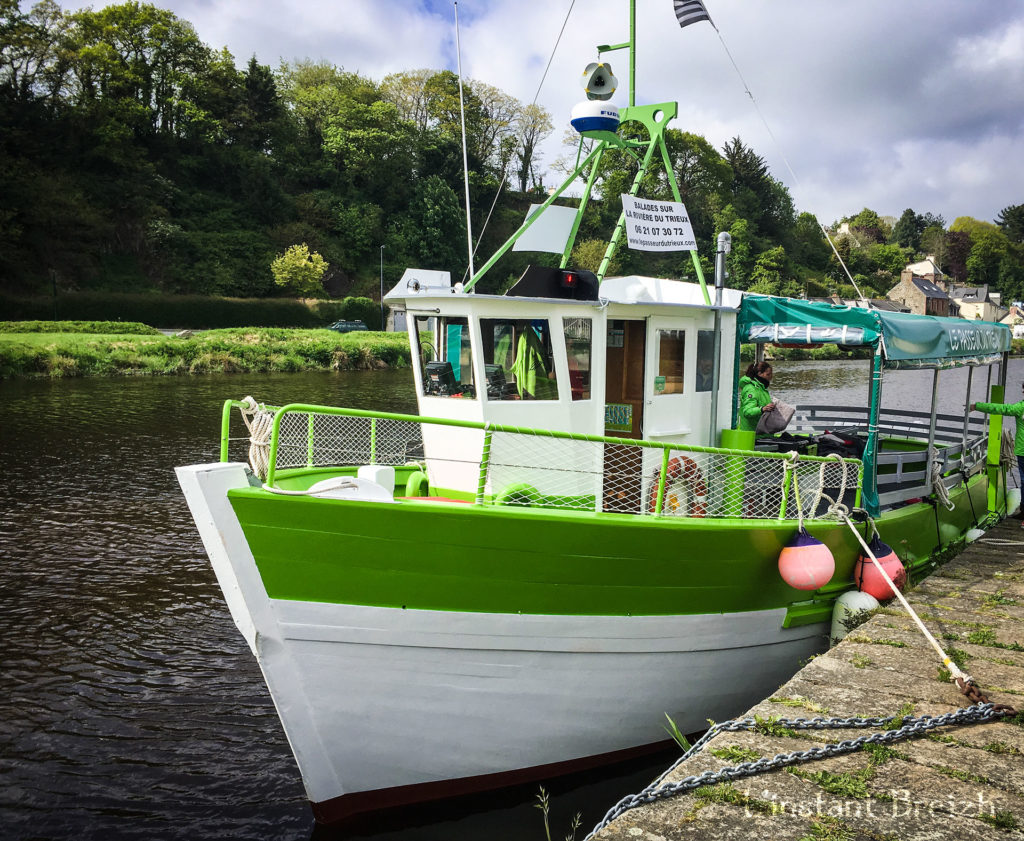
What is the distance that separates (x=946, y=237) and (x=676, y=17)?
14392 centimetres

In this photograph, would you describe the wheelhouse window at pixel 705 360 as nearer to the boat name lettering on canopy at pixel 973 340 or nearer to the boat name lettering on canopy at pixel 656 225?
the boat name lettering on canopy at pixel 656 225

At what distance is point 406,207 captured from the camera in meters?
69.5

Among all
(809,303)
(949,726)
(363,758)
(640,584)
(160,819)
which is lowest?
(160,819)

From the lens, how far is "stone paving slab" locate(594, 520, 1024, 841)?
10.9 feet

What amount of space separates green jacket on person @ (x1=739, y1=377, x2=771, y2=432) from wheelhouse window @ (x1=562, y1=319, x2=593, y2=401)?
1.99 metres

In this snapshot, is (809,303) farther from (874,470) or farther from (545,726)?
(545,726)

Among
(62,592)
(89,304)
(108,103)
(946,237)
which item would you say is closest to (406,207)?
(108,103)

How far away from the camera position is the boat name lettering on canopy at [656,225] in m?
6.19

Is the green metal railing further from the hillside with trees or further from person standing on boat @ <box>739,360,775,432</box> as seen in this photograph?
the hillside with trees

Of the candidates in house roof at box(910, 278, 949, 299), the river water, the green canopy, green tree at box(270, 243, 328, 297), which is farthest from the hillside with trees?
the green canopy

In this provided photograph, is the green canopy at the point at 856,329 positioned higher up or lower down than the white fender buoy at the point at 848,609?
higher up

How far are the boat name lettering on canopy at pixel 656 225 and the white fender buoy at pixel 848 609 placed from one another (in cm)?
328

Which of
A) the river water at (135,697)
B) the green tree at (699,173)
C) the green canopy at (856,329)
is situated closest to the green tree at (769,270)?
the green tree at (699,173)

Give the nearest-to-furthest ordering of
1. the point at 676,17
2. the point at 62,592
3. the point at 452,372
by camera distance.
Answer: the point at 452,372, the point at 676,17, the point at 62,592
